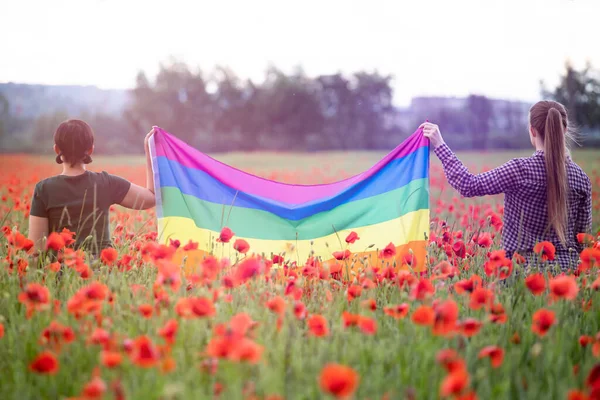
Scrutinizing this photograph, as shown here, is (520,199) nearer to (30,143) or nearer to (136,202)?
(136,202)

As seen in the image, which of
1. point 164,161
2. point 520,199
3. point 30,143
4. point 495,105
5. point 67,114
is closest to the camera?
point 520,199

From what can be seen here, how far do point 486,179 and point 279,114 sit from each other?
2459 cm

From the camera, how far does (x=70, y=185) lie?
3.10 m

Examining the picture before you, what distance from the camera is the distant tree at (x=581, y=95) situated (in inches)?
603

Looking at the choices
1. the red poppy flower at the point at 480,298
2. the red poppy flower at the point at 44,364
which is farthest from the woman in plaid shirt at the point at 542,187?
the red poppy flower at the point at 44,364

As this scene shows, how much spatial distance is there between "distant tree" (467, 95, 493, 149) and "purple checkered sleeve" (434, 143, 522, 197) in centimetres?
2052

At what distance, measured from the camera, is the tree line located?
23375 millimetres

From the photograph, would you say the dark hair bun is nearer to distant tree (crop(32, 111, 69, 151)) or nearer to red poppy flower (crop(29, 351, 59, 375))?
red poppy flower (crop(29, 351, 59, 375))

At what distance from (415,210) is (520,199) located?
61cm

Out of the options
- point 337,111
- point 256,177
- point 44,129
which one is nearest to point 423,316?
point 256,177

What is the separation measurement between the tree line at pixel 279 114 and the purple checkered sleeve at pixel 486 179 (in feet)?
65.9

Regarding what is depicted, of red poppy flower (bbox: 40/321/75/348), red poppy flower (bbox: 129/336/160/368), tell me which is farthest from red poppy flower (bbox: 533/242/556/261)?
red poppy flower (bbox: 40/321/75/348)

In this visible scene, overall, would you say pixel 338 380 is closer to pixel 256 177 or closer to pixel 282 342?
pixel 282 342

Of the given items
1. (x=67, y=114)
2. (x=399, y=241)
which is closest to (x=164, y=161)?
(x=399, y=241)
